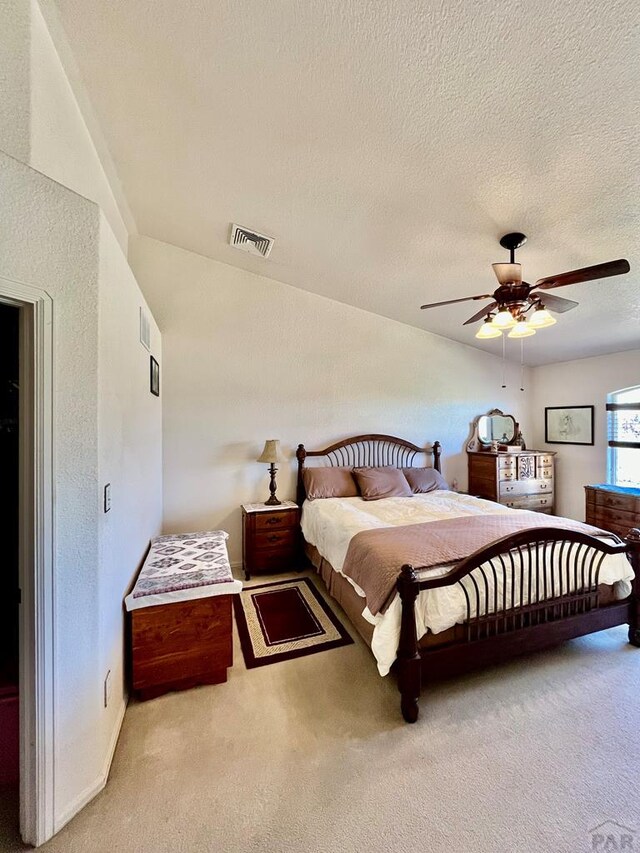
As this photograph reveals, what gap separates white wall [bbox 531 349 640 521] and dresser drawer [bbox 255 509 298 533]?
4.00 metres

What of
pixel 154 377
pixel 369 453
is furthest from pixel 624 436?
pixel 154 377

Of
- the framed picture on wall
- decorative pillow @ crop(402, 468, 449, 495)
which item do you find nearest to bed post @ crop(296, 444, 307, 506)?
decorative pillow @ crop(402, 468, 449, 495)

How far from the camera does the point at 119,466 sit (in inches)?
74.2

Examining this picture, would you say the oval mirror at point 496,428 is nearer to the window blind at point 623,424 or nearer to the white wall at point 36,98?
the window blind at point 623,424

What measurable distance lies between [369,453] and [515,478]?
6.70 ft

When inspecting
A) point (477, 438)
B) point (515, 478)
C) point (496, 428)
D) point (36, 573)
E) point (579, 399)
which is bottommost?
point (515, 478)

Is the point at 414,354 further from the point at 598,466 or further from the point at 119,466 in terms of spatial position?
the point at 119,466

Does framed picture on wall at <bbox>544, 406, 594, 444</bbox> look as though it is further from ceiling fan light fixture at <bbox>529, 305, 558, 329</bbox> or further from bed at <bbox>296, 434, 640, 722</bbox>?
ceiling fan light fixture at <bbox>529, 305, 558, 329</bbox>

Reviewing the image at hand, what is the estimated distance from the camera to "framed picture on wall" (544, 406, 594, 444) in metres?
4.79

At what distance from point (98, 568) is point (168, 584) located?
638 millimetres

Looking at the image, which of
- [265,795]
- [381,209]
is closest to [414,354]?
[381,209]

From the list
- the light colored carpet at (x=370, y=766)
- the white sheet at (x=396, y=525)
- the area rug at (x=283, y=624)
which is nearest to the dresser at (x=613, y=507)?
the white sheet at (x=396, y=525)

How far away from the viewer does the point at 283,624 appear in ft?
9.02

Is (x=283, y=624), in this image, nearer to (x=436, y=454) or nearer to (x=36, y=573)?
(x=36, y=573)
